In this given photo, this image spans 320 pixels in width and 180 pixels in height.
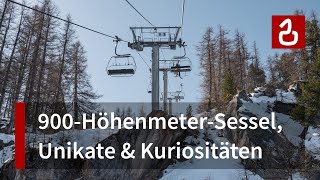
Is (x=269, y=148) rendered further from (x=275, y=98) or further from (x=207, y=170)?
(x=275, y=98)

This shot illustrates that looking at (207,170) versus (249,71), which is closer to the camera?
(207,170)

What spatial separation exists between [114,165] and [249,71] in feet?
127

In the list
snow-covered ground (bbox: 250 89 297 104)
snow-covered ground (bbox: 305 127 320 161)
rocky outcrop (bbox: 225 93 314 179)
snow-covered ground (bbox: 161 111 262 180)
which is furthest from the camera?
snow-covered ground (bbox: 250 89 297 104)

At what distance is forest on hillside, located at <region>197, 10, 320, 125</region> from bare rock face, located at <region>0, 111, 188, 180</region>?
453 inches

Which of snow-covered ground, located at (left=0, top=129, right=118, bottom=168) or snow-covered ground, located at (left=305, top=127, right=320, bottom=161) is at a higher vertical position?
snow-covered ground, located at (left=0, top=129, right=118, bottom=168)

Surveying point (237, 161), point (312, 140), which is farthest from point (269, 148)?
point (312, 140)

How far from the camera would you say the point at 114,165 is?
21.7 m

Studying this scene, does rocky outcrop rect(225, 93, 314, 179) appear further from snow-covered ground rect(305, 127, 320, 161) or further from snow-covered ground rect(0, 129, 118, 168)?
snow-covered ground rect(0, 129, 118, 168)

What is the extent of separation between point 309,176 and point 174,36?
461 inches

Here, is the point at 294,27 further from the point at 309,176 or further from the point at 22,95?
the point at 22,95

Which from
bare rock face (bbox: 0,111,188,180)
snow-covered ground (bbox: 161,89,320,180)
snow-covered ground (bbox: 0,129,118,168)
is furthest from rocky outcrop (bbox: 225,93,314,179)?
snow-covered ground (bbox: 0,129,118,168)

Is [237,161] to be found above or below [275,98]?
below

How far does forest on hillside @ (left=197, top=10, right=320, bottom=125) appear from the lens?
2766cm

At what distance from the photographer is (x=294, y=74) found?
144ft
